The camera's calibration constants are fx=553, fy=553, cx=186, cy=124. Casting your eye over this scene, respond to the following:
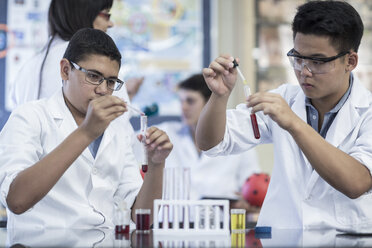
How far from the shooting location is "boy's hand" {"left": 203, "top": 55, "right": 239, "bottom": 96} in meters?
1.76

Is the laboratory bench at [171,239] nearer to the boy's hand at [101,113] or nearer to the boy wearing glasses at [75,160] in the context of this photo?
the boy wearing glasses at [75,160]

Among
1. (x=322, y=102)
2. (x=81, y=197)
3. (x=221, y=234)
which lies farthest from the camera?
(x=322, y=102)

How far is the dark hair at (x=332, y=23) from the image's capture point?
184cm

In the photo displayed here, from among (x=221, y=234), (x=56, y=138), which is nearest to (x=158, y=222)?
(x=221, y=234)

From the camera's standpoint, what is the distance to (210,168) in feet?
11.4

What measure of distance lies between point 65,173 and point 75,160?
0.10 meters

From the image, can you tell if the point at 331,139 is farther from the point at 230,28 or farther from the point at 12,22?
the point at 12,22

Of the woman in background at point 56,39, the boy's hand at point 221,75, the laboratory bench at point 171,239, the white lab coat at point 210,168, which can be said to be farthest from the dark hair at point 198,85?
the laboratory bench at point 171,239

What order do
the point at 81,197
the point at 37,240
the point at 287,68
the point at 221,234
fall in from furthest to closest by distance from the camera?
the point at 287,68 < the point at 81,197 < the point at 221,234 < the point at 37,240

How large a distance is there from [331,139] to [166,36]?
266cm

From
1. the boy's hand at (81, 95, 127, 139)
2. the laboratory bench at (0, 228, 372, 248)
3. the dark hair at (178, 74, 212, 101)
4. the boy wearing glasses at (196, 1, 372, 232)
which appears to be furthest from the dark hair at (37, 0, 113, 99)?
the dark hair at (178, 74, 212, 101)

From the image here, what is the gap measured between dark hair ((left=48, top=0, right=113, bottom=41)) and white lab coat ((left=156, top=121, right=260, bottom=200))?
1.34m

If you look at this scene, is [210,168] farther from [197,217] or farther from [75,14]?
[197,217]

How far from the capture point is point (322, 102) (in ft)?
6.49
